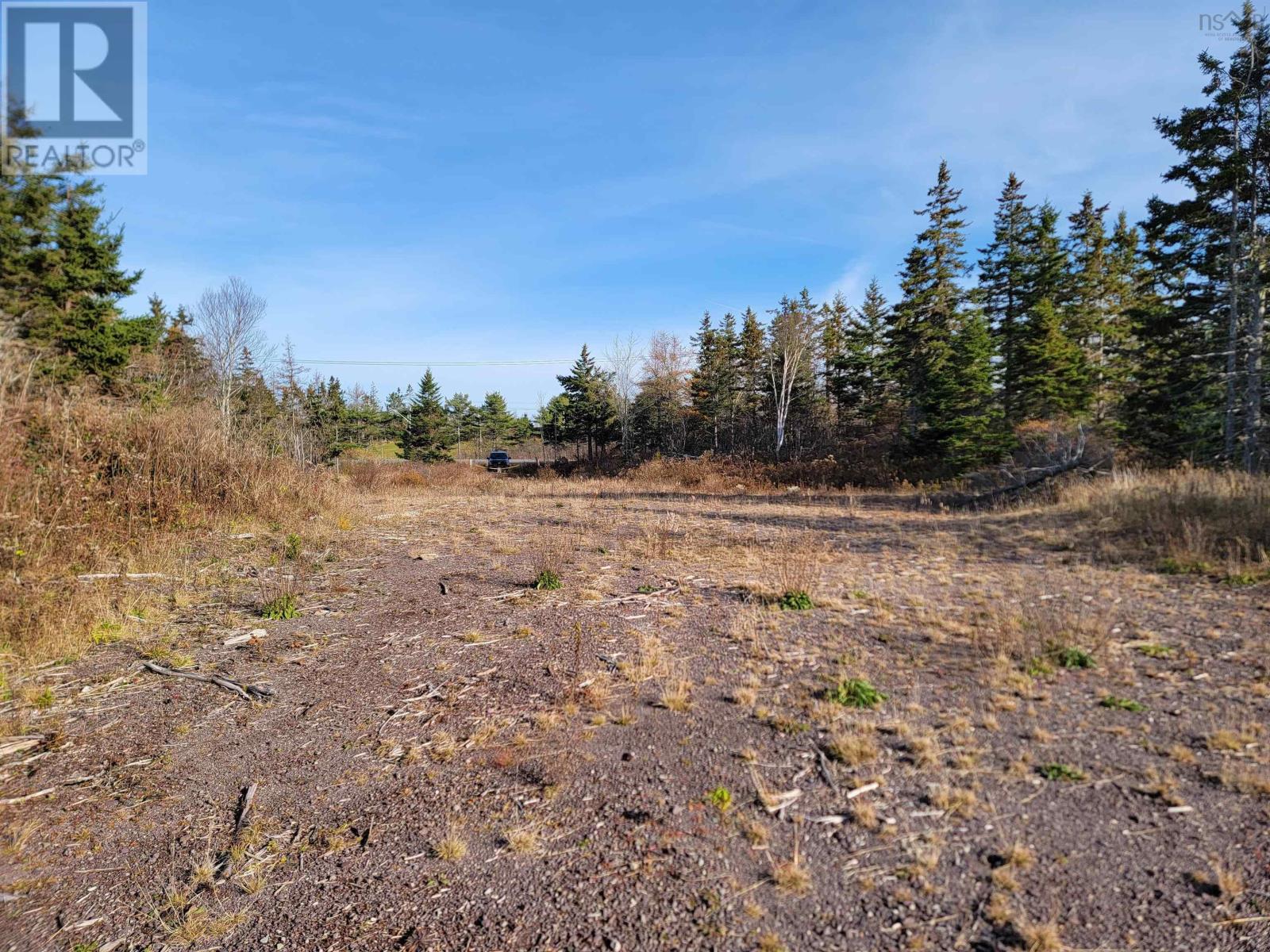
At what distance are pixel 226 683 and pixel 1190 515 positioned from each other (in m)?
Result: 13.1

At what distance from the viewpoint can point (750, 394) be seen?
4341 centimetres

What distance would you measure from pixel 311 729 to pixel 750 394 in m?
41.4

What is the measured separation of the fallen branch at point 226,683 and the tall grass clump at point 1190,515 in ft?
35.0

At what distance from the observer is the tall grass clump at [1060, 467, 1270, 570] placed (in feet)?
25.5

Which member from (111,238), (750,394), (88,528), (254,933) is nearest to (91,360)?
(111,238)

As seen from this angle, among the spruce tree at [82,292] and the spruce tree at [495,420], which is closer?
the spruce tree at [82,292]

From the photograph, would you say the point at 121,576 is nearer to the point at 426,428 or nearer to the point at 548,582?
the point at 548,582

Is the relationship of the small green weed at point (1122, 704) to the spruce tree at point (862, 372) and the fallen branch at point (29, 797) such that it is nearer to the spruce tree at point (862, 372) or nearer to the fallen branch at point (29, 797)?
the fallen branch at point (29, 797)

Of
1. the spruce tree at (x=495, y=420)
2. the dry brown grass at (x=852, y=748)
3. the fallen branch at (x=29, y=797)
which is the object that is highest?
the spruce tree at (x=495, y=420)

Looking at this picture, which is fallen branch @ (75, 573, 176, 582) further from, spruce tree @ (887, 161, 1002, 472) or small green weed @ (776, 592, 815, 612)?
spruce tree @ (887, 161, 1002, 472)

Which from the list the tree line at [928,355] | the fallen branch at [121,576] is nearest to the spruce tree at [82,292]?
the tree line at [928,355]

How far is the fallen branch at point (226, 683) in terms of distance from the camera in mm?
4785

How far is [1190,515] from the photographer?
930cm

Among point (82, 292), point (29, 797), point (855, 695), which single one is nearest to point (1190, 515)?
point (855, 695)
